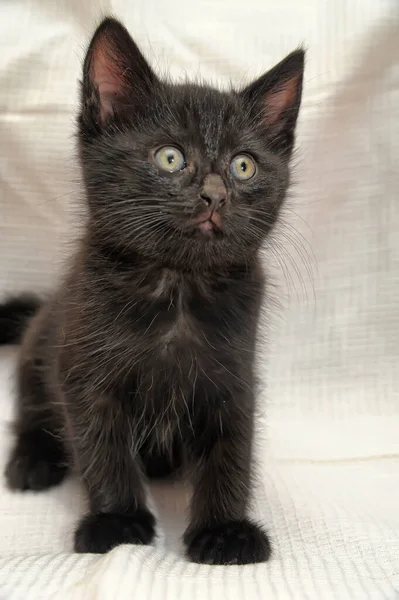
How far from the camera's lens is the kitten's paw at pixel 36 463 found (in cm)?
157

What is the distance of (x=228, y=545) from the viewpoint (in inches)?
49.9

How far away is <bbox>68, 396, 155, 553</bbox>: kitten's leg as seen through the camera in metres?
1.35

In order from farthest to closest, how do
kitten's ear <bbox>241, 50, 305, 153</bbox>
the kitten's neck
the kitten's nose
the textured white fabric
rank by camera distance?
1. the textured white fabric
2. kitten's ear <bbox>241, 50, 305, 153</bbox>
3. the kitten's neck
4. the kitten's nose

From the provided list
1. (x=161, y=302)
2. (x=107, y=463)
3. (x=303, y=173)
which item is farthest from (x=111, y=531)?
(x=303, y=173)

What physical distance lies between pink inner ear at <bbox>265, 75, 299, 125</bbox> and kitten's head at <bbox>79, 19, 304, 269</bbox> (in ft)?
0.21

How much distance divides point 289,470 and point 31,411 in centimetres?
65

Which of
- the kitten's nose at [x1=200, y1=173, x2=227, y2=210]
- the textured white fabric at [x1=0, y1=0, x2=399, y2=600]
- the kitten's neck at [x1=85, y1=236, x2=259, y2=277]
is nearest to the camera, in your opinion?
the kitten's nose at [x1=200, y1=173, x2=227, y2=210]

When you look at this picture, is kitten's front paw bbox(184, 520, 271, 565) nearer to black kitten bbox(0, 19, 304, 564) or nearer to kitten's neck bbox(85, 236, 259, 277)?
black kitten bbox(0, 19, 304, 564)

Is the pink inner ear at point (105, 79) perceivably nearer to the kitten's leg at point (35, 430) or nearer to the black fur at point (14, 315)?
the kitten's leg at point (35, 430)

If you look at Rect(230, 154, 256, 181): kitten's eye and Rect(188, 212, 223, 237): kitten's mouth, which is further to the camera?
Rect(230, 154, 256, 181): kitten's eye

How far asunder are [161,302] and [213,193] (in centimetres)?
27

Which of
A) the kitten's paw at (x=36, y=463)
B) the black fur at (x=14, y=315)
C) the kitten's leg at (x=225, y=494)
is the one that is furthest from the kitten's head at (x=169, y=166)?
the black fur at (x=14, y=315)

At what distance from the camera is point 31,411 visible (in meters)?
1.73

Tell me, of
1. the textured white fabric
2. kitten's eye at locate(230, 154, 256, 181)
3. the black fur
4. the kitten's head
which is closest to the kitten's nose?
the kitten's head
